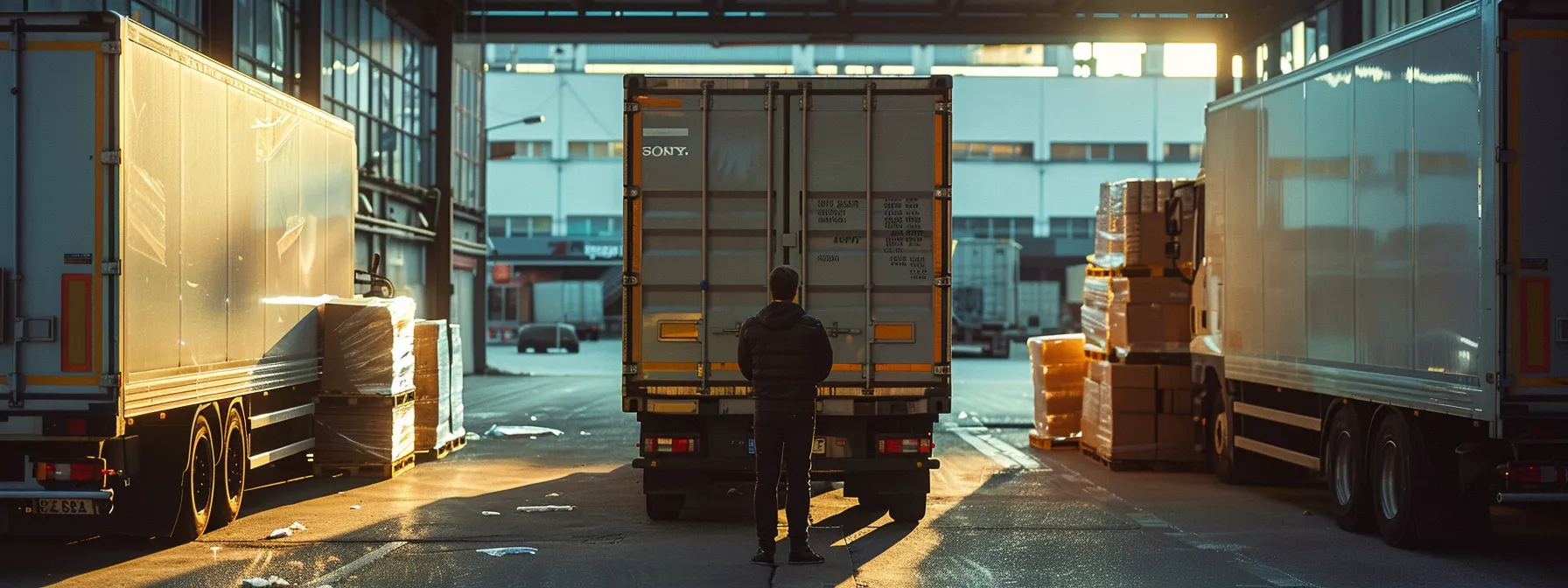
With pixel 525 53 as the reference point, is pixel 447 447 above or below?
below

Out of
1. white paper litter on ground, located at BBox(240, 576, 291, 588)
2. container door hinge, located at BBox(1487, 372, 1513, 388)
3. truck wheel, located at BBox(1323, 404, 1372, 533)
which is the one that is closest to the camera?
white paper litter on ground, located at BBox(240, 576, 291, 588)

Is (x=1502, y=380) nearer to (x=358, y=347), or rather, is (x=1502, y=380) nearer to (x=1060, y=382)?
(x=1060, y=382)

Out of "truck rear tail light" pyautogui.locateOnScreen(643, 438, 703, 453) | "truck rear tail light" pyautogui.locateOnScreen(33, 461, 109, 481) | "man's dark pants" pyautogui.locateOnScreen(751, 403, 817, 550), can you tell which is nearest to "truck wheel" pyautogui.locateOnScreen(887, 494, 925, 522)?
"truck rear tail light" pyautogui.locateOnScreen(643, 438, 703, 453)

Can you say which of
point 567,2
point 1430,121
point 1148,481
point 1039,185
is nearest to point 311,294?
point 1148,481

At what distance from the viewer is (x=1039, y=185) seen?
73.0 meters

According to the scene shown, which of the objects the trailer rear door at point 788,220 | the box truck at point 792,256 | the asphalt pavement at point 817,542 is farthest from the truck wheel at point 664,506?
the trailer rear door at point 788,220

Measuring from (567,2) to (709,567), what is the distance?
16691 mm

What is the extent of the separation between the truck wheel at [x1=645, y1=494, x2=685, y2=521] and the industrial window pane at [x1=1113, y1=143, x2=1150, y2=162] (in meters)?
63.1

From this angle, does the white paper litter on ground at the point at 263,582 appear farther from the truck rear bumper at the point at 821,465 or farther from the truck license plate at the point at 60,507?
the truck rear bumper at the point at 821,465

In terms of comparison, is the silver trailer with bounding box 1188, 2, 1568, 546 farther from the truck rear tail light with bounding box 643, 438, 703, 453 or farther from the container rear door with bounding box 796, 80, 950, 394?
the truck rear tail light with bounding box 643, 438, 703, 453

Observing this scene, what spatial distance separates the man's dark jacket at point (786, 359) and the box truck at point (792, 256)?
1.74 m

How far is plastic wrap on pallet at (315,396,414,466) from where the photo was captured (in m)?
14.9

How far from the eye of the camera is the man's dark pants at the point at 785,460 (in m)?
9.35

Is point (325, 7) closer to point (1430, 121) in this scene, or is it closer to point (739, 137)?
point (739, 137)
